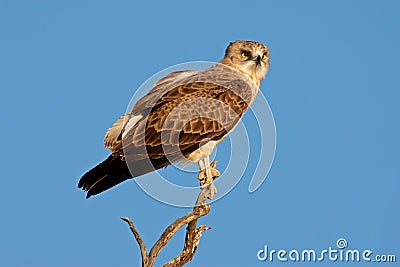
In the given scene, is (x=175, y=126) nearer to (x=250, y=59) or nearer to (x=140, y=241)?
(x=140, y=241)

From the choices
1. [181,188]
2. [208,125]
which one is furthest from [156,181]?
[208,125]

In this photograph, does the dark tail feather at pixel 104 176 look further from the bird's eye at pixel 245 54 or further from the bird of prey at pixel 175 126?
the bird's eye at pixel 245 54

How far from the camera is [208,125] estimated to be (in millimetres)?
15625

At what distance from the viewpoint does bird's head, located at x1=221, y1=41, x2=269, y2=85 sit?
1723 cm

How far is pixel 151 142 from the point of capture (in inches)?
598

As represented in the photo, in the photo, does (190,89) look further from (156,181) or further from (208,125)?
(156,181)

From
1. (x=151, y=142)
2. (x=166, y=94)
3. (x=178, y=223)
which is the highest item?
(x=166, y=94)

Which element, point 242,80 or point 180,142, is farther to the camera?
point 242,80

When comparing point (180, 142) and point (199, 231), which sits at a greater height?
point (180, 142)

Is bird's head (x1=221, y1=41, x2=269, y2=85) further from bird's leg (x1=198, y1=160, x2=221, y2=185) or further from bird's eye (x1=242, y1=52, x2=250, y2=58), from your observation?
bird's leg (x1=198, y1=160, x2=221, y2=185)

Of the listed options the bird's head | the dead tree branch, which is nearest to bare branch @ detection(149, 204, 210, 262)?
the dead tree branch

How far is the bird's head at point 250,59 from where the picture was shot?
679 inches

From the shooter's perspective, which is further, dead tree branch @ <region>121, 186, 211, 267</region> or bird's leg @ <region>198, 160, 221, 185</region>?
bird's leg @ <region>198, 160, 221, 185</region>

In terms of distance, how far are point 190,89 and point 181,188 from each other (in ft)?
6.64
